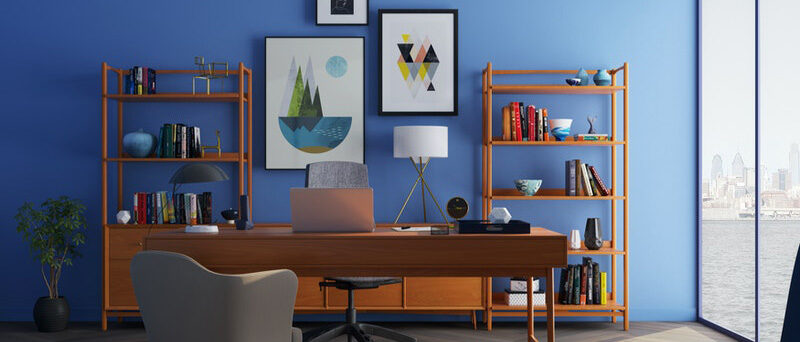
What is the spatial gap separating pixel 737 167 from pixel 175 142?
14.2 ft

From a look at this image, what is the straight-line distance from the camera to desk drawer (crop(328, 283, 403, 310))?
4.72 meters

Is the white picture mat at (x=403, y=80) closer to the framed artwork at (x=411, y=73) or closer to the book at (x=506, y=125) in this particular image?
the framed artwork at (x=411, y=73)

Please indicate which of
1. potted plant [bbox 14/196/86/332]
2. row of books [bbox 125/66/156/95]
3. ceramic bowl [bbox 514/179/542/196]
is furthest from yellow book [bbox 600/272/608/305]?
potted plant [bbox 14/196/86/332]

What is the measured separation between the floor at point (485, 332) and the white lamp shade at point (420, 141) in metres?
1.26

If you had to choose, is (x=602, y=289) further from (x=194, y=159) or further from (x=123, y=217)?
(x=123, y=217)

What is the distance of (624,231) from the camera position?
15.9ft

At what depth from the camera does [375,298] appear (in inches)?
187

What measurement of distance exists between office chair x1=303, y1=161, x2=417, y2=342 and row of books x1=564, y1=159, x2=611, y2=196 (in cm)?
150

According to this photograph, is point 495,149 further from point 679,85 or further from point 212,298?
point 212,298

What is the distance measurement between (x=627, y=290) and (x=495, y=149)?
4.61ft

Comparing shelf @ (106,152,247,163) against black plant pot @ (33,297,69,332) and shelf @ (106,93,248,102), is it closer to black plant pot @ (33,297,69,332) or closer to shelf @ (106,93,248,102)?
shelf @ (106,93,248,102)

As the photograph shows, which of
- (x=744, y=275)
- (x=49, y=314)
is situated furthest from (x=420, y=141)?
(x=744, y=275)

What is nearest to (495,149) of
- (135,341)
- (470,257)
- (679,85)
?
(679,85)

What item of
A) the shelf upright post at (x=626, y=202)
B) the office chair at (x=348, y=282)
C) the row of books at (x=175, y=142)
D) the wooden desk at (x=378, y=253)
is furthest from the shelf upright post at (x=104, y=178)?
the shelf upright post at (x=626, y=202)
